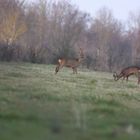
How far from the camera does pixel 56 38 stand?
61.1 meters

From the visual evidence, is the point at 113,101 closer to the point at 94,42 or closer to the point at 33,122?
the point at 33,122

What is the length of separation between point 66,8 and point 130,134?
198 feet

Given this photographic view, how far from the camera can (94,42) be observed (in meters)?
73.5

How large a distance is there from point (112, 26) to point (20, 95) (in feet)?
218

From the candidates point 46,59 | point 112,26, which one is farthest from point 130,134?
point 112,26

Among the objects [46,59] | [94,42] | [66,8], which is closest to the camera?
[46,59]

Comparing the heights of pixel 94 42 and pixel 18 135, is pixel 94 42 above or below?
above

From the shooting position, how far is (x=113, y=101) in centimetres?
1518

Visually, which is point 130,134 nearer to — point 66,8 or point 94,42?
point 66,8

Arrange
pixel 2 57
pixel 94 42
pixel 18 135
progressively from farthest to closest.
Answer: pixel 94 42, pixel 2 57, pixel 18 135

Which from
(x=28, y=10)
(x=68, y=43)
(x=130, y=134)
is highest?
(x=28, y=10)

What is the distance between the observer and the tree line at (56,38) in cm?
5581

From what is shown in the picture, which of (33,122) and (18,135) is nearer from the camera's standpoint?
(18,135)

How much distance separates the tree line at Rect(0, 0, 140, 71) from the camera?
55.8m
